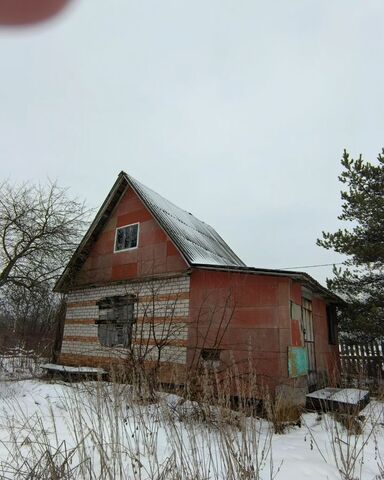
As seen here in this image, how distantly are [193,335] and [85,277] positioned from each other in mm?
5462

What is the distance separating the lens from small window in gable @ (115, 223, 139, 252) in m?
12.2

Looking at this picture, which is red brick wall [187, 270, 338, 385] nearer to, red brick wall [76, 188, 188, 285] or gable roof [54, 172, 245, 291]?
red brick wall [76, 188, 188, 285]

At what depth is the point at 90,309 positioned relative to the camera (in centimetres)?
1270

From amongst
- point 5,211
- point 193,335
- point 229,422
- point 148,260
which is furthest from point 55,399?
point 5,211

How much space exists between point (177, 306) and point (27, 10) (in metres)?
8.87

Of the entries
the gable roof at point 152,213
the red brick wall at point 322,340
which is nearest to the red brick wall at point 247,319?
the gable roof at point 152,213

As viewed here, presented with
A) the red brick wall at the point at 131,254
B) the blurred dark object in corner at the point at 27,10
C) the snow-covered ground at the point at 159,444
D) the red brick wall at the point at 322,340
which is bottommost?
the snow-covered ground at the point at 159,444

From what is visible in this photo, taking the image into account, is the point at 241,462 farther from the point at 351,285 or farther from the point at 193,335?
the point at 351,285

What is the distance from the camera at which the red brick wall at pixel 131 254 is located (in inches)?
434

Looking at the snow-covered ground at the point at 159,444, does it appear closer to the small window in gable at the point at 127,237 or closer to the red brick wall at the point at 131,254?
the red brick wall at the point at 131,254

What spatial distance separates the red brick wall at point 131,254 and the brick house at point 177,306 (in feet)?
0.12

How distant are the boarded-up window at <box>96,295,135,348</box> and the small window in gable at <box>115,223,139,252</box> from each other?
69.0 inches

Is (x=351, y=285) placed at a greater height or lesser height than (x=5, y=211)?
lesser

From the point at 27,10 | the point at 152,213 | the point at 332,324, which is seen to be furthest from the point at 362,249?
the point at 27,10
